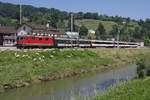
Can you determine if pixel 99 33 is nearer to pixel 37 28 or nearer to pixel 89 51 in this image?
pixel 37 28

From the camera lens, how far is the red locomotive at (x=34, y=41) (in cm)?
7544

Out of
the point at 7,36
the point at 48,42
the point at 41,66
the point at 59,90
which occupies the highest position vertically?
the point at 7,36

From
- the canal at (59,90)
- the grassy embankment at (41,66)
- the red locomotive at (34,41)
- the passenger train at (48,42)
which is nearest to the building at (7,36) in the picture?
the red locomotive at (34,41)

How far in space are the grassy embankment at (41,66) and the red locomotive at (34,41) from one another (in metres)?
7.47

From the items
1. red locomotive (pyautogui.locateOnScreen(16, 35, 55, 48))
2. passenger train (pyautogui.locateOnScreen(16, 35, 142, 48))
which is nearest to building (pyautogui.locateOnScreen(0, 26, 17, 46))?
red locomotive (pyautogui.locateOnScreen(16, 35, 55, 48))

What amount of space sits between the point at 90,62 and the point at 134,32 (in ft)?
381

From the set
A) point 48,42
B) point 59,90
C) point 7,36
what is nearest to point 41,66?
point 59,90

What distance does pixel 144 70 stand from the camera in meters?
43.2

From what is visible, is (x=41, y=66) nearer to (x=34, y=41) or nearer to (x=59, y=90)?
(x=59, y=90)

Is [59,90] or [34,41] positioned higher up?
[34,41]

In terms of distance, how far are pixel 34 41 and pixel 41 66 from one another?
25.1 m

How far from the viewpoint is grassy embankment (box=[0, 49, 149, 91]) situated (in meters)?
43.7

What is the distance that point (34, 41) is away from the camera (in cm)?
7662

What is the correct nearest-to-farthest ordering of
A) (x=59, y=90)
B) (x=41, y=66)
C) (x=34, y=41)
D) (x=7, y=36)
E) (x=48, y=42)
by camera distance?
(x=59, y=90)
(x=41, y=66)
(x=34, y=41)
(x=48, y=42)
(x=7, y=36)
